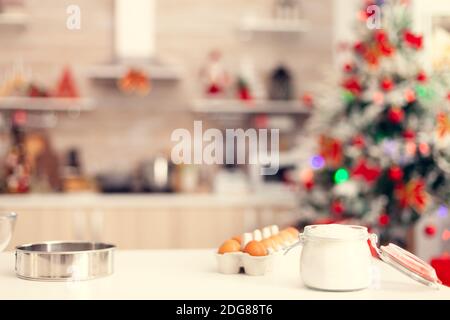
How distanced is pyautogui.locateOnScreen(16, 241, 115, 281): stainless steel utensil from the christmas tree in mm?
2111

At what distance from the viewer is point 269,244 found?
1.66 metres

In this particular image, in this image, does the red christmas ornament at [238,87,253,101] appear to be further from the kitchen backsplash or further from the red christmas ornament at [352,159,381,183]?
the red christmas ornament at [352,159,381,183]

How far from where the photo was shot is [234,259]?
1.60 metres

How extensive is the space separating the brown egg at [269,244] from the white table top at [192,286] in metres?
0.06

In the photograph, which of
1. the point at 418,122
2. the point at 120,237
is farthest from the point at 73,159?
the point at 418,122

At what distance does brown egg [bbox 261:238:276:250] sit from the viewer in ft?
5.39

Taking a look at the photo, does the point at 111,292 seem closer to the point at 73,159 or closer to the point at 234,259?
the point at 234,259

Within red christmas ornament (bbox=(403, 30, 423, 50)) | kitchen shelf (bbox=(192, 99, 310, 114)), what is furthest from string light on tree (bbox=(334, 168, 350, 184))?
kitchen shelf (bbox=(192, 99, 310, 114))

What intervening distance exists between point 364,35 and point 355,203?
3.06 ft

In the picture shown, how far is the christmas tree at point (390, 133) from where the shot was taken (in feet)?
11.1

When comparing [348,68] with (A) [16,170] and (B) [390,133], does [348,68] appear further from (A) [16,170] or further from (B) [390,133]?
(A) [16,170]

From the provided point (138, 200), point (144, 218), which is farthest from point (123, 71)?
point (144, 218)

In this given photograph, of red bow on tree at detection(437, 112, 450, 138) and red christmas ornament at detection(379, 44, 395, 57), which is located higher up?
red christmas ornament at detection(379, 44, 395, 57)

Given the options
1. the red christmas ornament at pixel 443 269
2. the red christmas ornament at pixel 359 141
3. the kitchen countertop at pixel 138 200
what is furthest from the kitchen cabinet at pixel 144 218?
the red christmas ornament at pixel 443 269
